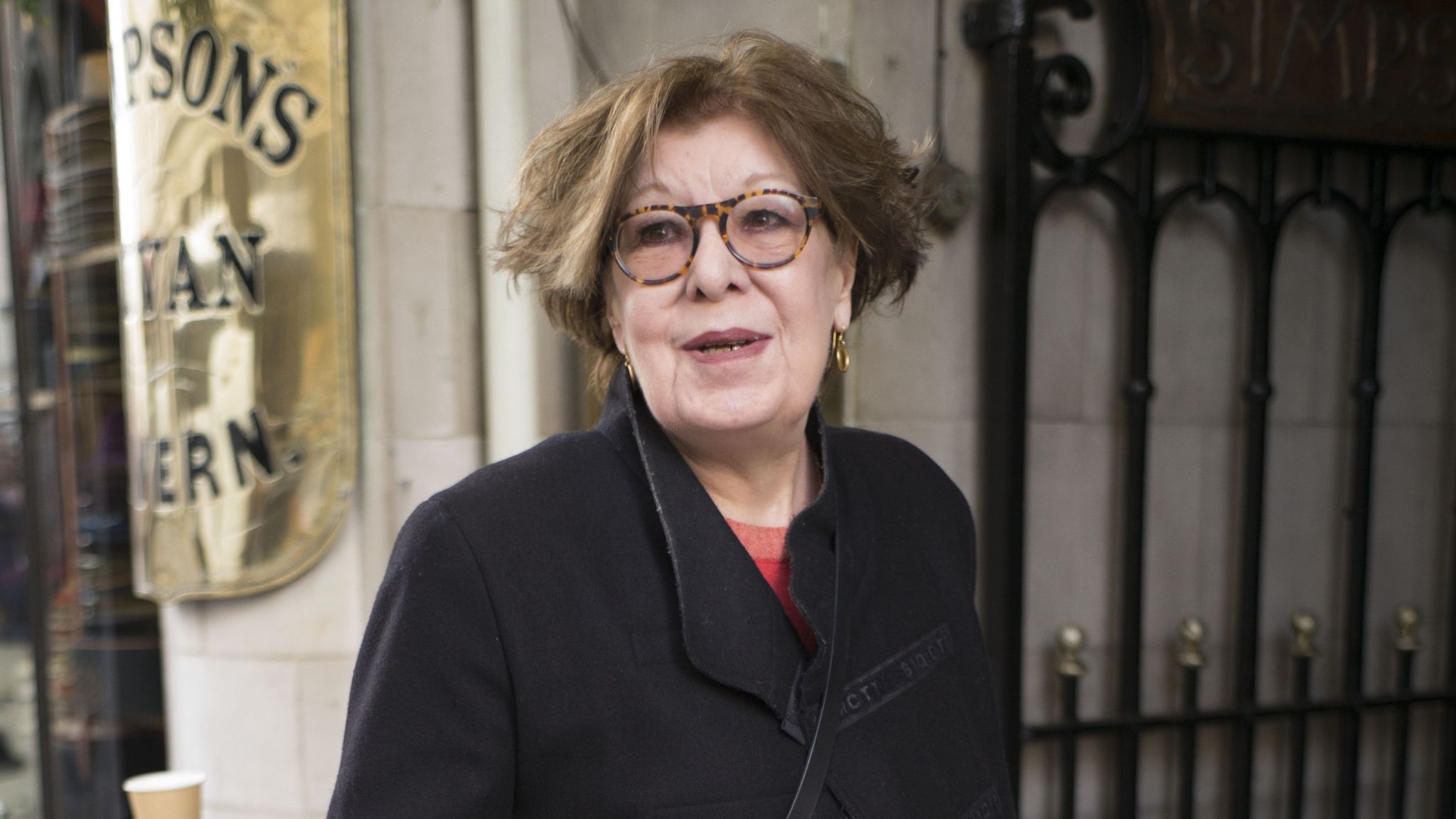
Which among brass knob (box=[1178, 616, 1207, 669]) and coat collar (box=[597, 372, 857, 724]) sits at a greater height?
coat collar (box=[597, 372, 857, 724])

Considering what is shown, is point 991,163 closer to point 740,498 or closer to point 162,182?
point 740,498

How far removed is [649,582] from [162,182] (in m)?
1.32

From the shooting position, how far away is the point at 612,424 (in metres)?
1.07

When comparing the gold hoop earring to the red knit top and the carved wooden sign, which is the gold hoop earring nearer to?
the red knit top

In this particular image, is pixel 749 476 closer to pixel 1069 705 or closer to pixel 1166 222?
pixel 1069 705

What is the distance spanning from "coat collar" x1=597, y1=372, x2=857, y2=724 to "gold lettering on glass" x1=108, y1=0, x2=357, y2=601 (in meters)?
0.90

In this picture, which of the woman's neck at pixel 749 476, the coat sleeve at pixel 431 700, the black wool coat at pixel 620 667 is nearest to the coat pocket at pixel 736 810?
the black wool coat at pixel 620 667

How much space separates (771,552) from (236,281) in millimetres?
1179

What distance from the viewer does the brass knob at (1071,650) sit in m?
2.09

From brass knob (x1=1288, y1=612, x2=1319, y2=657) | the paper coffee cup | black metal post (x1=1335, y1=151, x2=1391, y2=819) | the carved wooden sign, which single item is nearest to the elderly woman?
the paper coffee cup

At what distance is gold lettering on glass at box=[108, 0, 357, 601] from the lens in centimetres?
169

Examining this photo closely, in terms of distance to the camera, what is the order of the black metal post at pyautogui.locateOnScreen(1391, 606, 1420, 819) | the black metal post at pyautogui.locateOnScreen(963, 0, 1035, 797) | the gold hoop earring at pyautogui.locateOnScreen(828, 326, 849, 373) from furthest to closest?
the black metal post at pyautogui.locateOnScreen(1391, 606, 1420, 819) → the black metal post at pyautogui.locateOnScreen(963, 0, 1035, 797) → the gold hoop earring at pyautogui.locateOnScreen(828, 326, 849, 373)

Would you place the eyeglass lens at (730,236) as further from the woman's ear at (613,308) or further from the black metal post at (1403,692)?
the black metal post at (1403,692)

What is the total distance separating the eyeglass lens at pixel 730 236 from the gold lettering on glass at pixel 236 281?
925mm
